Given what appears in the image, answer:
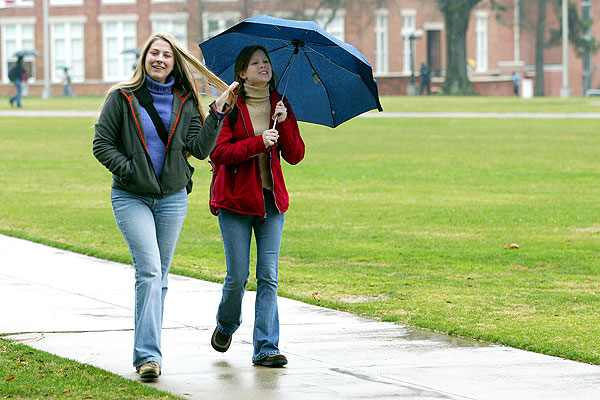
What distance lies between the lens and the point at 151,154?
21.9 feet

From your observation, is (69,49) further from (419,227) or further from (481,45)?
(419,227)

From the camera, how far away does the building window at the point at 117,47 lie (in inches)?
3019

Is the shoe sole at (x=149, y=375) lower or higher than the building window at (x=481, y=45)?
lower

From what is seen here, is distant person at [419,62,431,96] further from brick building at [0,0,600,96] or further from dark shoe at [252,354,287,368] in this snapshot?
dark shoe at [252,354,287,368]

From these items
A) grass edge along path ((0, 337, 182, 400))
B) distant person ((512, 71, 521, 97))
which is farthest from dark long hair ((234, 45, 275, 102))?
distant person ((512, 71, 521, 97))

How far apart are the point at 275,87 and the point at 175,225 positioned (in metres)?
1.06

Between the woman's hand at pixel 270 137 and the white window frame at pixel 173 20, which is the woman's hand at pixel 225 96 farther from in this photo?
the white window frame at pixel 173 20

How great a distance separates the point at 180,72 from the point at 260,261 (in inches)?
47.3

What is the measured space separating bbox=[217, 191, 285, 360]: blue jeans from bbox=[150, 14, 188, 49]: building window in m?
68.3

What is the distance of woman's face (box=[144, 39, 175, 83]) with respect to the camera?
673 centimetres

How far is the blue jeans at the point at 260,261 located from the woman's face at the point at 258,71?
0.66 meters

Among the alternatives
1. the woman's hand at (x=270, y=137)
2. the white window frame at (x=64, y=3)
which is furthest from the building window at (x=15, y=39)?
the woman's hand at (x=270, y=137)

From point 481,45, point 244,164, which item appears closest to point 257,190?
point 244,164

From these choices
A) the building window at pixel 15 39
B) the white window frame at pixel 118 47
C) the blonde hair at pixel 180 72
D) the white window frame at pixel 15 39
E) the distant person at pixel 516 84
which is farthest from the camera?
the building window at pixel 15 39
